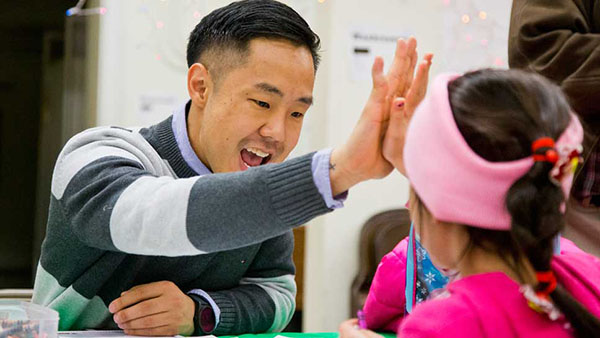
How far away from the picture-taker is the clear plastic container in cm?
105

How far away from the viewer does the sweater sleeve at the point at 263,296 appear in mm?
1460

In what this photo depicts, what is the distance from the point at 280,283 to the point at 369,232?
97.4 inches

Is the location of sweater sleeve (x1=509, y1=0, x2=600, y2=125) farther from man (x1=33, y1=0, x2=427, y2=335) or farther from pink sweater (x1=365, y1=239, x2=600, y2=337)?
pink sweater (x1=365, y1=239, x2=600, y2=337)

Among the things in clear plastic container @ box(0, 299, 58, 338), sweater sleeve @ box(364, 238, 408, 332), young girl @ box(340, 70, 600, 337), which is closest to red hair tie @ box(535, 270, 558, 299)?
young girl @ box(340, 70, 600, 337)

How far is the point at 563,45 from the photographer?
1555mm

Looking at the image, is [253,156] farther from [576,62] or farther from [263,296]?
[576,62]

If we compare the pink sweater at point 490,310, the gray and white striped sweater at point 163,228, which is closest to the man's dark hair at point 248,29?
the gray and white striped sweater at point 163,228

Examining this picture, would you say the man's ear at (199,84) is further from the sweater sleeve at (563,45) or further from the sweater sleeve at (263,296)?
the sweater sleeve at (563,45)

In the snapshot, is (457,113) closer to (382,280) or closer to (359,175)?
(359,175)

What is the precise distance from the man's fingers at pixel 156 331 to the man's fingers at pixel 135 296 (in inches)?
1.9

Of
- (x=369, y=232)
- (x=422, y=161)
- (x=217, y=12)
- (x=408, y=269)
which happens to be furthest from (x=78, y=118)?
(x=422, y=161)

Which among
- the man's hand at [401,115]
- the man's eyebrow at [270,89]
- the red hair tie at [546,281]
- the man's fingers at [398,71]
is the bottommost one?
the red hair tie at [546,281]

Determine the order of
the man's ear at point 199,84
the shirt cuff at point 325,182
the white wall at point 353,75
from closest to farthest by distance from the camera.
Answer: the shirt cuff at point 325,182
the man's ear at point 199,84
the white wall at point 353,75

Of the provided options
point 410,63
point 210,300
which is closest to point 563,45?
point 410,63
